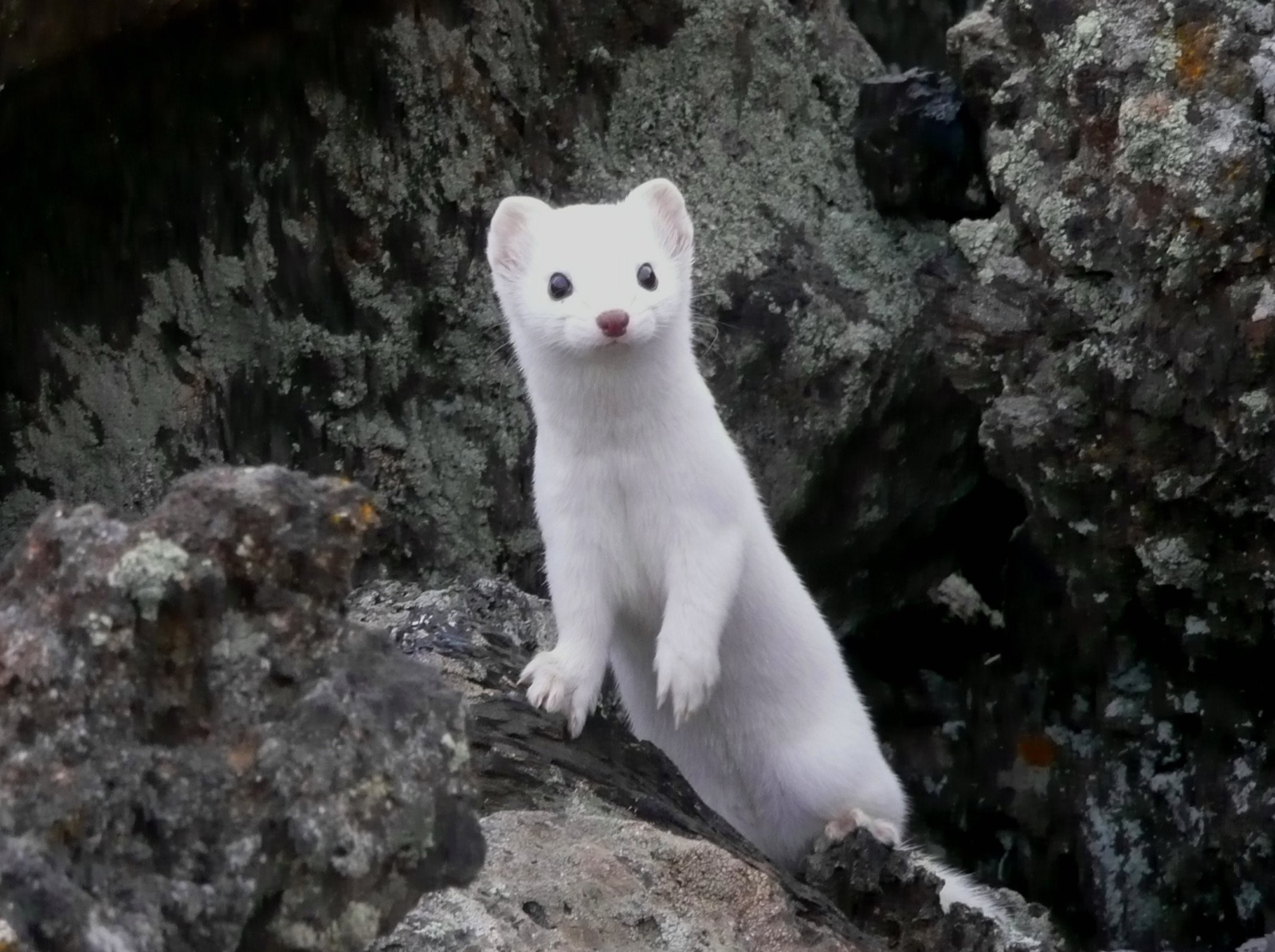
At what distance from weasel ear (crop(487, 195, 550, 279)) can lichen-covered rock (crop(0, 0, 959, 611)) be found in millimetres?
778

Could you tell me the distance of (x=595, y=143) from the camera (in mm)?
3957

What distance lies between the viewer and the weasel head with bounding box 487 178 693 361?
8.88 feet

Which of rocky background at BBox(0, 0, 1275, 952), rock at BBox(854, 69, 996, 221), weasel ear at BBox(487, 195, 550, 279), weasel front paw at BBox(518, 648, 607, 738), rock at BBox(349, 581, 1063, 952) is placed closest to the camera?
rock at BBox(349, 581, 1063, 952)

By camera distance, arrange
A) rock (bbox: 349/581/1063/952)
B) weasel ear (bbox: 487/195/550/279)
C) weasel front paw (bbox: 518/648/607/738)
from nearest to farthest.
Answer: rock (bbox: 349/581/1063/952)
weasel front paw (bbox: 518/648/607/738)
weasel ear (bbox: 487/195/550/279)

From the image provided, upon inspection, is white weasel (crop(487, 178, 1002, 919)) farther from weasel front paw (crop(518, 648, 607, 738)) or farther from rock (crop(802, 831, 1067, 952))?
rock (crop(802, 831, 1067, 952))

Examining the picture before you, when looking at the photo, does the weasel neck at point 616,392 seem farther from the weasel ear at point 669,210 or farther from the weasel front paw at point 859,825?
the weasel front paw at point 859,825

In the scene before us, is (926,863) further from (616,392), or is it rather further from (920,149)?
(920,149)

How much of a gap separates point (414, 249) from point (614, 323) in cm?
124

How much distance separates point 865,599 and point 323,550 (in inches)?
133

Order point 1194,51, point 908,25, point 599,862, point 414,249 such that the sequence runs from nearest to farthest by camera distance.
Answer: point 599,862
point 1194,51
point 414,249
point 908,25

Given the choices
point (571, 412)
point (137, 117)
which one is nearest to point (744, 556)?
point (571, 412)

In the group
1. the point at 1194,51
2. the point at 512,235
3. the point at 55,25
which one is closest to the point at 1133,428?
the point at 1194,51

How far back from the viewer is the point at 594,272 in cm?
276

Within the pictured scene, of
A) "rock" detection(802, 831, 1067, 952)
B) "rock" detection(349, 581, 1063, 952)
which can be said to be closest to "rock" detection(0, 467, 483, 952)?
"rock" detection(349, 581, 1063, 952)
